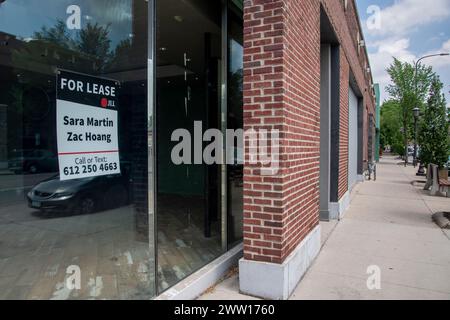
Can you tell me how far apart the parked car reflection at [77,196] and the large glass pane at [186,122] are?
0.99m

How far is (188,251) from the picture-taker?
4742 mm

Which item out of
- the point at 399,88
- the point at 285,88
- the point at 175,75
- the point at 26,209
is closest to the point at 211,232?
the point at 285,88

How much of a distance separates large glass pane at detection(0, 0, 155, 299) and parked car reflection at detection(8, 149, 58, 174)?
0.19ft

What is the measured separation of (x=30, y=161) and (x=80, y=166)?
4.79m

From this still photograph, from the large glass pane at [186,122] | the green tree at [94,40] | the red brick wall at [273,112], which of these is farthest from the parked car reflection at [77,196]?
the red brick wall at [273,112]

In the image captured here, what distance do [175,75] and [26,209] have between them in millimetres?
4714

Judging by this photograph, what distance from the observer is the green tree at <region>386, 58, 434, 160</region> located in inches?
1148

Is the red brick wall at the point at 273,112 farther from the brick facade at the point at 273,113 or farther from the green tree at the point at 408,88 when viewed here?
the green tree at the point at 408,88

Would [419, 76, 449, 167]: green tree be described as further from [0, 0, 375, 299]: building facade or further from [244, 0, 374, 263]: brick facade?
[244, 0, 374, 263]: brick facade

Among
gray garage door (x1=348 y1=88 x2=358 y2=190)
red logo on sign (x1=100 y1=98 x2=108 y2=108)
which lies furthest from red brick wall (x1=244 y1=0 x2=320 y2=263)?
gray garage door (x1=348 y1=88 x2=358 y2=190)

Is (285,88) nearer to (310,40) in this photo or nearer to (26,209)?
(310,40)

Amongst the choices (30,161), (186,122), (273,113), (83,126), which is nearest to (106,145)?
(83,126)

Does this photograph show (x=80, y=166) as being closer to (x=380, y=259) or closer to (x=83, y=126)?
(x=83, y=126)

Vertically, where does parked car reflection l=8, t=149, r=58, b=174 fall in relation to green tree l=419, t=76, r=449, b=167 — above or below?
below
